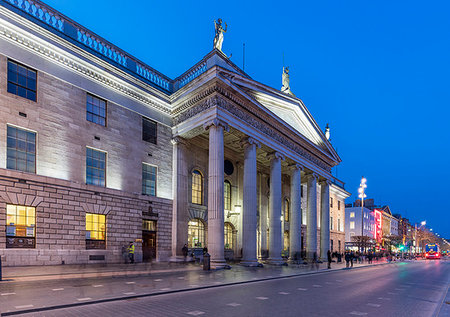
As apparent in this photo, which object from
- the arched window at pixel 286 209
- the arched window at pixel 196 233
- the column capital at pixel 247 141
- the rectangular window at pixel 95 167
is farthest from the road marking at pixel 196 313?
the arched window at pixel 286 209

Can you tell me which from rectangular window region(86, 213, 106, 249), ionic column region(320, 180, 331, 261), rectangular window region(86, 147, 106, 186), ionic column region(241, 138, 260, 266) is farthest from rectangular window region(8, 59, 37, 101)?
ionic column region(320, 180, 331, 261)

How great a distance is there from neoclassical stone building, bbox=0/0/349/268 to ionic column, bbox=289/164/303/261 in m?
0.12

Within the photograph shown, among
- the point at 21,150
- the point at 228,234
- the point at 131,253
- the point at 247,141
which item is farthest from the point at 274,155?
the point at 21,150

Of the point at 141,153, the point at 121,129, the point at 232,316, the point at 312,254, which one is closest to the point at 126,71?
the point at 121,129

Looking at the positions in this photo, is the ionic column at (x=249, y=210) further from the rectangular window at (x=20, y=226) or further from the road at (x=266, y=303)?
the rectangular window at (x=20, y=226)

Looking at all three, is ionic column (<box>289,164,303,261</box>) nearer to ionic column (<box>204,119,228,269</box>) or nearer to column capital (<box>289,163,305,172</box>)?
column capital (<box>289,163,305,172</box>)

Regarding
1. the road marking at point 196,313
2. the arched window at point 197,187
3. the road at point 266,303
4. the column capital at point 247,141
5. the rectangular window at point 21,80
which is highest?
the rectangular window at point 21,80

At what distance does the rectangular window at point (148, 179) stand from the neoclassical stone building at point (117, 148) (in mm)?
117

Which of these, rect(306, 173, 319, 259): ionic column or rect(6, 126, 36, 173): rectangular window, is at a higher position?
rect(6, 126, 36, 173): rectangular window

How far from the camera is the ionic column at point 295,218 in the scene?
32.2m

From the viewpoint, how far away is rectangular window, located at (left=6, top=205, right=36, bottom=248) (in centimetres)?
1747

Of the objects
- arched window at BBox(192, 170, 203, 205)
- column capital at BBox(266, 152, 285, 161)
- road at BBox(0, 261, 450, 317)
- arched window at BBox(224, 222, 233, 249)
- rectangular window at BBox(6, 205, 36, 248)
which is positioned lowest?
arched window at BBox(224, 222, 233, 249)

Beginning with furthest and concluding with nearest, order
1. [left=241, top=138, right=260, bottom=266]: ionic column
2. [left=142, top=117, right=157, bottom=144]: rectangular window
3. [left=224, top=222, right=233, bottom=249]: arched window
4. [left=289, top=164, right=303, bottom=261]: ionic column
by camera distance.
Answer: [left=224, top=222, right=233, bottom=249]: arched window → [left=289, top=164, right=303, bottom=261]: ionic column → [left=142, top=117, right=157, bottom=144]: rectangular window → [left=241, top=138, right=260, bottom=266]: ionic column

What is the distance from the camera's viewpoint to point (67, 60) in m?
20.9
